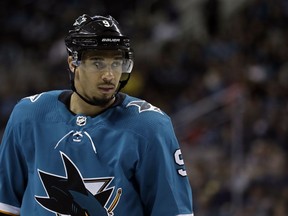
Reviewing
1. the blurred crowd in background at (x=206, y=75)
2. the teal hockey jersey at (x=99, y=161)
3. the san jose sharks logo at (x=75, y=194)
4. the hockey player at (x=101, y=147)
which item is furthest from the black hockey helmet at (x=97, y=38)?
the blurred crowd in background at (x=206, y=75)

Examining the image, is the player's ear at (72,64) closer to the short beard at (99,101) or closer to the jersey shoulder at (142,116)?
the short beard at (99,101)

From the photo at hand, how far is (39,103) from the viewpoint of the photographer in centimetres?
332

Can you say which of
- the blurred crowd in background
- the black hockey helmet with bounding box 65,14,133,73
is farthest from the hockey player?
the blurred crowd in background

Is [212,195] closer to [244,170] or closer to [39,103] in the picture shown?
[244,170]

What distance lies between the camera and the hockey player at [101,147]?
311cm

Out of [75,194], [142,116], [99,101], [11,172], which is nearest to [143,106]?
[142,116]

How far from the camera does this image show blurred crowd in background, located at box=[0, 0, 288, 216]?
693cm

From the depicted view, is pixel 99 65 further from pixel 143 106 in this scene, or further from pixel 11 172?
pixel 11 172

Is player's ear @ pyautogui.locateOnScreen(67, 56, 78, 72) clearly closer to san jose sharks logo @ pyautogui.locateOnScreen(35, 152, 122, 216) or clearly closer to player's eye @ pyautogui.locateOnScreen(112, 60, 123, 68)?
player's eye @ pyautogui.locateOnScreen(112, 60, 123, 68)

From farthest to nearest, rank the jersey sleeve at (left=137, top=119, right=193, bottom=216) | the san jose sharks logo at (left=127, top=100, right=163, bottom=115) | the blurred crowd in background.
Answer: the blurred crowd in background < the san jose sharks logo at (left=127, top=100, right=163, bottom=115) < the jersey sleeve at (left=137, top=119, right=193, bottom=216)

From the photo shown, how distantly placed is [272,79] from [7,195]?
5509 millimetres

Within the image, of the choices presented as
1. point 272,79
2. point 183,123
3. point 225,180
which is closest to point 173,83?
point 272,79

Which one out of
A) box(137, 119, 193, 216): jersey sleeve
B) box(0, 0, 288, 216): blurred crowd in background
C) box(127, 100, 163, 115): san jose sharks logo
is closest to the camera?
box(137, 119, 193, 216): jersey sleeve

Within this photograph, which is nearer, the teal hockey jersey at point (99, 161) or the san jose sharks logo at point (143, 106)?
the teal hockey jersey at point (99, 161)
